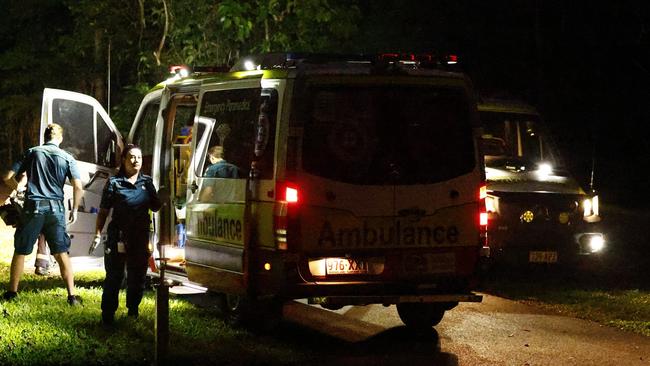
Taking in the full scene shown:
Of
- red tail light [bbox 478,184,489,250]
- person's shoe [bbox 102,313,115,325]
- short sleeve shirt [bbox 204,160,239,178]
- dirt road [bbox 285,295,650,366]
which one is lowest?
dirt road [bbox 285,295,650,366]

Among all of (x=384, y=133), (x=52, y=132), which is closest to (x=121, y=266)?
(x=52, y=132)

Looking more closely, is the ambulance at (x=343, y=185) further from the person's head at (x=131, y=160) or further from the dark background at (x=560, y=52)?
the dark background at (x=560, y=52)

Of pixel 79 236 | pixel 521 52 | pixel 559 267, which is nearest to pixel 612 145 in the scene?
pixel 521 52

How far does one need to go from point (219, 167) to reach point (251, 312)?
1274 mm

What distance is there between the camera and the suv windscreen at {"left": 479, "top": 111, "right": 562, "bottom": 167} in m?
13.6

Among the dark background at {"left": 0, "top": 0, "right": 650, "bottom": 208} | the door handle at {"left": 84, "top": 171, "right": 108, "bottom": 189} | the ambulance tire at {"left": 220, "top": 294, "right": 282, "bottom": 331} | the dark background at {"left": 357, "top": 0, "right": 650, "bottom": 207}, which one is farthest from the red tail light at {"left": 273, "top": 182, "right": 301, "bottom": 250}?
the dark background at {"left": 357, "top": 0, "right": 650, "bottom": 207}

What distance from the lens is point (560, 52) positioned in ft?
79.8

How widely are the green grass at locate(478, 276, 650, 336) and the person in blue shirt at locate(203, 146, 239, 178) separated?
4131mm

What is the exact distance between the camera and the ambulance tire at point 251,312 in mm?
8594

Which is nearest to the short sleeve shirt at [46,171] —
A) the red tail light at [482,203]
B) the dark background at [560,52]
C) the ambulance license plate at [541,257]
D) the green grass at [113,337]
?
the green grass at [113,337]

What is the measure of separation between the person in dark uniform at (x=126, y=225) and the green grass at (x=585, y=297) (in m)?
4.55

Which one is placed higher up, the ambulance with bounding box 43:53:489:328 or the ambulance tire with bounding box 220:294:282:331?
the ambulance with bounding box 43:53:489:328

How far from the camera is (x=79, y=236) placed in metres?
11.5

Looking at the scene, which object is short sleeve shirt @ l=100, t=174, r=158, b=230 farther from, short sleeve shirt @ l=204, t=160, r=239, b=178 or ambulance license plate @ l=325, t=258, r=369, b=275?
ambulance license plate @ l=325, t=258, r=369, b=275
